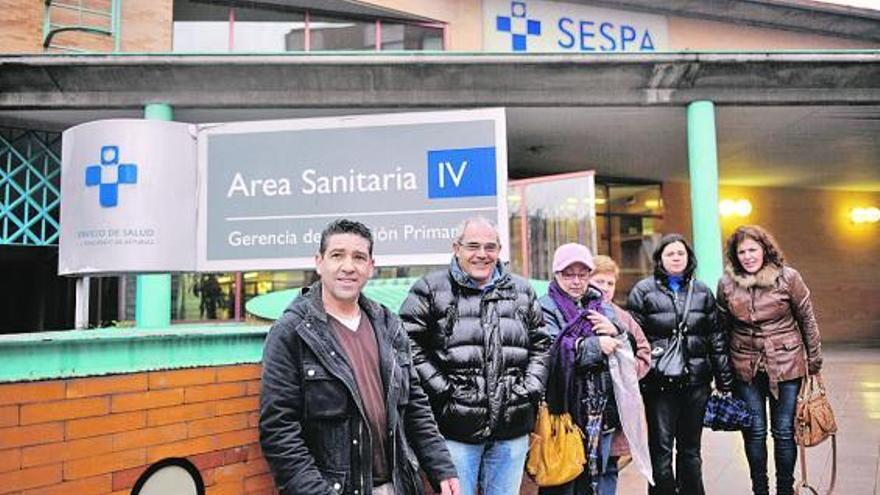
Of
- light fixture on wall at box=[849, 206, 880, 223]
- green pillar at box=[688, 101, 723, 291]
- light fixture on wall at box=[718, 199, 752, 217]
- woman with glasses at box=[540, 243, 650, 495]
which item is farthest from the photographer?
light fixture on wall at box=[849, 206, 880, 223]

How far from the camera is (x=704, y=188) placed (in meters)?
8.22

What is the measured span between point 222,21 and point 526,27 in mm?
5245

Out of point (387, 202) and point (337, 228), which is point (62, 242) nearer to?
point (387, 202)

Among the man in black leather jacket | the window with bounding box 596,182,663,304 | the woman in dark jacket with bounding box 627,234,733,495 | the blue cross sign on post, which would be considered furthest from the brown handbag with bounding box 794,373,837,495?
the window with bounding box 596,182,663,304

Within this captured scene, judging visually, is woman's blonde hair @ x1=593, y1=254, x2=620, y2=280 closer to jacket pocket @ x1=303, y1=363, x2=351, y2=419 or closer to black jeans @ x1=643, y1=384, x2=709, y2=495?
black jeans @ x1=643, y1=384, x2=709, y2=495

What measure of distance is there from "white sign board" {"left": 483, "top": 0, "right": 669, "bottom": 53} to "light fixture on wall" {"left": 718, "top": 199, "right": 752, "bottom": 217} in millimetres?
4727

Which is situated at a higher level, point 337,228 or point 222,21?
point 222,21

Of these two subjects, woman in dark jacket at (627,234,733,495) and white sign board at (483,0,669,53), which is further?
white sign board at (483,0,669,53)

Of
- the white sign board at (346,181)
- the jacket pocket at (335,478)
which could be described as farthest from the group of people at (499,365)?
the white sign board at (346,181)

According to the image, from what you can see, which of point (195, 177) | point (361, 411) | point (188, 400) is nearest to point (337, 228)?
point (361, 411)

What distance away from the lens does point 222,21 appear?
414 inches

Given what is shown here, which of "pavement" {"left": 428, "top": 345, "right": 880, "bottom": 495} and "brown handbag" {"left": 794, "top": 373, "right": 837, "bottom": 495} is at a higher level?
"brown handbag" {"left": 794, "top": 373, "right": 837, "bottom": 495}

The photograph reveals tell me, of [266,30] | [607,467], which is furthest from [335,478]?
[266,30]

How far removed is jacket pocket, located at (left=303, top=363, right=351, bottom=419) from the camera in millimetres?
1945
